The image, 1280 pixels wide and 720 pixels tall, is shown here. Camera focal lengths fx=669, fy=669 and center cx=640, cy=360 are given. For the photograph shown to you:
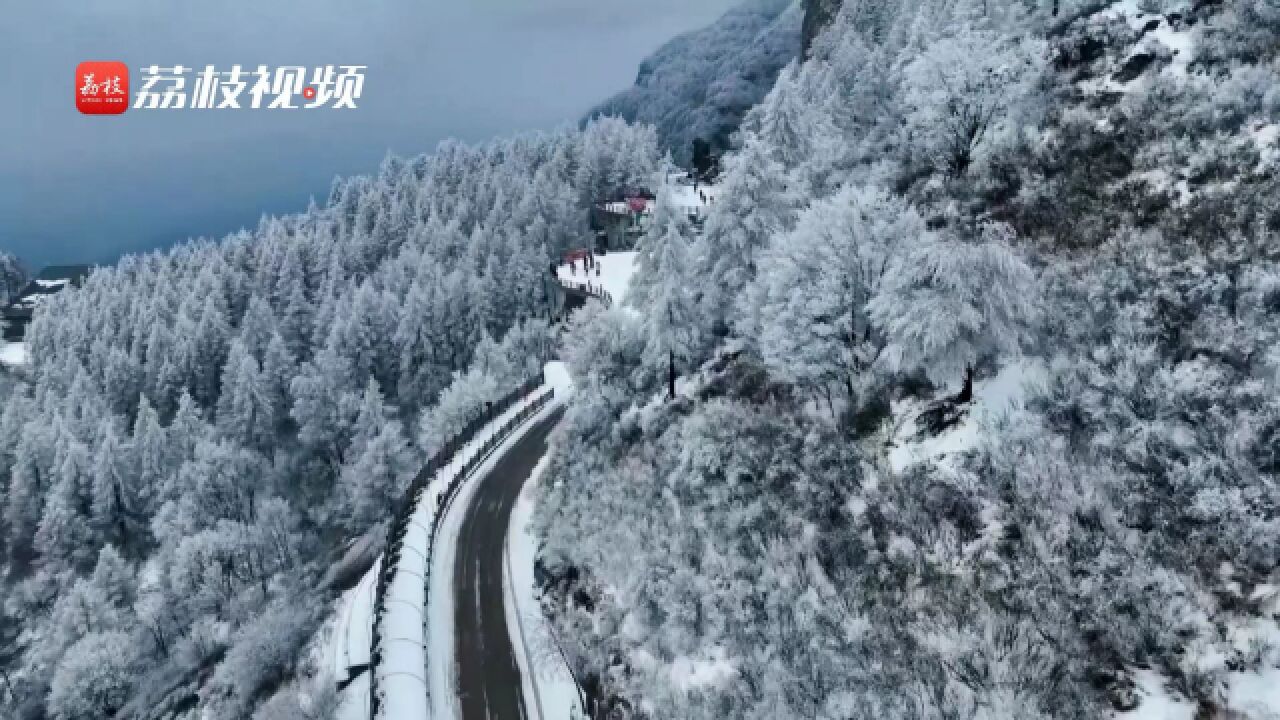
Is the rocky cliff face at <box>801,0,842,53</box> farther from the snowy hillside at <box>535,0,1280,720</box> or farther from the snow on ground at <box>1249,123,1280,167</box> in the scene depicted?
the snow on ground at <box>1249,123,1280,167</box>

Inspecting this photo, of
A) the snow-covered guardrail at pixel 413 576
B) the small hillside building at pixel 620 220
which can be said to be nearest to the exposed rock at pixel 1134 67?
the snow-covered guardrail at pixel 413 576

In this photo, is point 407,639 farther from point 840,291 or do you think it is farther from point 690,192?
point 690,192

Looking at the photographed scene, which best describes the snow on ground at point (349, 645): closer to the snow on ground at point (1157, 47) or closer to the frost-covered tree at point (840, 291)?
the frost-covered tree at point (840, 291)

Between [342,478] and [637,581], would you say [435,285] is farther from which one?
[637,581]

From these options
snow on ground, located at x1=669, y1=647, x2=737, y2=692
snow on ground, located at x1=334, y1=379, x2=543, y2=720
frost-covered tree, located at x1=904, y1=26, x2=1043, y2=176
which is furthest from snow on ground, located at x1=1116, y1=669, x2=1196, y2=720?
frost-covered tree, located at x1=904, y1=26, x2=1043, y2=176

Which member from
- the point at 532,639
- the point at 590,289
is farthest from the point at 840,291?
the point at 590,289

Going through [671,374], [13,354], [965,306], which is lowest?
[671,374]

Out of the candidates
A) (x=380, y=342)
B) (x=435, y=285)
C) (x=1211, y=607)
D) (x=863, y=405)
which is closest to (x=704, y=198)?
(x=435, y=285)
